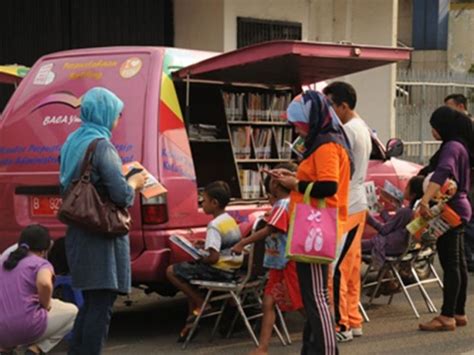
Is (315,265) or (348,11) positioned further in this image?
(348,11)

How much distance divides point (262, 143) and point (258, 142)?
4cm

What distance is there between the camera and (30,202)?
7.14 meters

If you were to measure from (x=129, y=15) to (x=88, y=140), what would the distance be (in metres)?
8.29

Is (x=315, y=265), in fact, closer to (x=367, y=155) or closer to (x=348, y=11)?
(x=367, y=155)

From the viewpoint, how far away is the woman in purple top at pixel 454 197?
7176 millimetres

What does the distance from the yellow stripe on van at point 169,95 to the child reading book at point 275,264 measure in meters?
1.03

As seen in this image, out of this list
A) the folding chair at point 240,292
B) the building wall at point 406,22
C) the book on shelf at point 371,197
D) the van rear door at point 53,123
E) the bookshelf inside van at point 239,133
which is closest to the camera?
the folding chair at point 240,292

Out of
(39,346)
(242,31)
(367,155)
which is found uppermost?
(242,31)

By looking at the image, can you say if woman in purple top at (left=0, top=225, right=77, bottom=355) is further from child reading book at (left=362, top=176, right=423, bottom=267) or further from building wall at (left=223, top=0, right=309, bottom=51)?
building wall at (left=223, top=0, right=309, bottom=51)

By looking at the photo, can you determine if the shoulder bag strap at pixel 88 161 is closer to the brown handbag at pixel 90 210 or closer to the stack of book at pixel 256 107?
the brown handbag at pixel 90 210

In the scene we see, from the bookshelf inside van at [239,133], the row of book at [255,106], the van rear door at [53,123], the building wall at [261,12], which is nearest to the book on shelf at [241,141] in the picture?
the bookshelf inside van at [239,133]

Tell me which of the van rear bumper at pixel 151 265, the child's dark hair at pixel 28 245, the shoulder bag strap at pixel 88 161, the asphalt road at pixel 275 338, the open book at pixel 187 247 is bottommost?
the asphalt road at pixel 275 338

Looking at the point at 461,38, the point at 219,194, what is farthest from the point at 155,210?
the point at 461,38

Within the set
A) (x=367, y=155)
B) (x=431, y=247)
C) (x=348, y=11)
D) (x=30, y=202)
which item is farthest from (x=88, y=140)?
(x=348, y=11)
